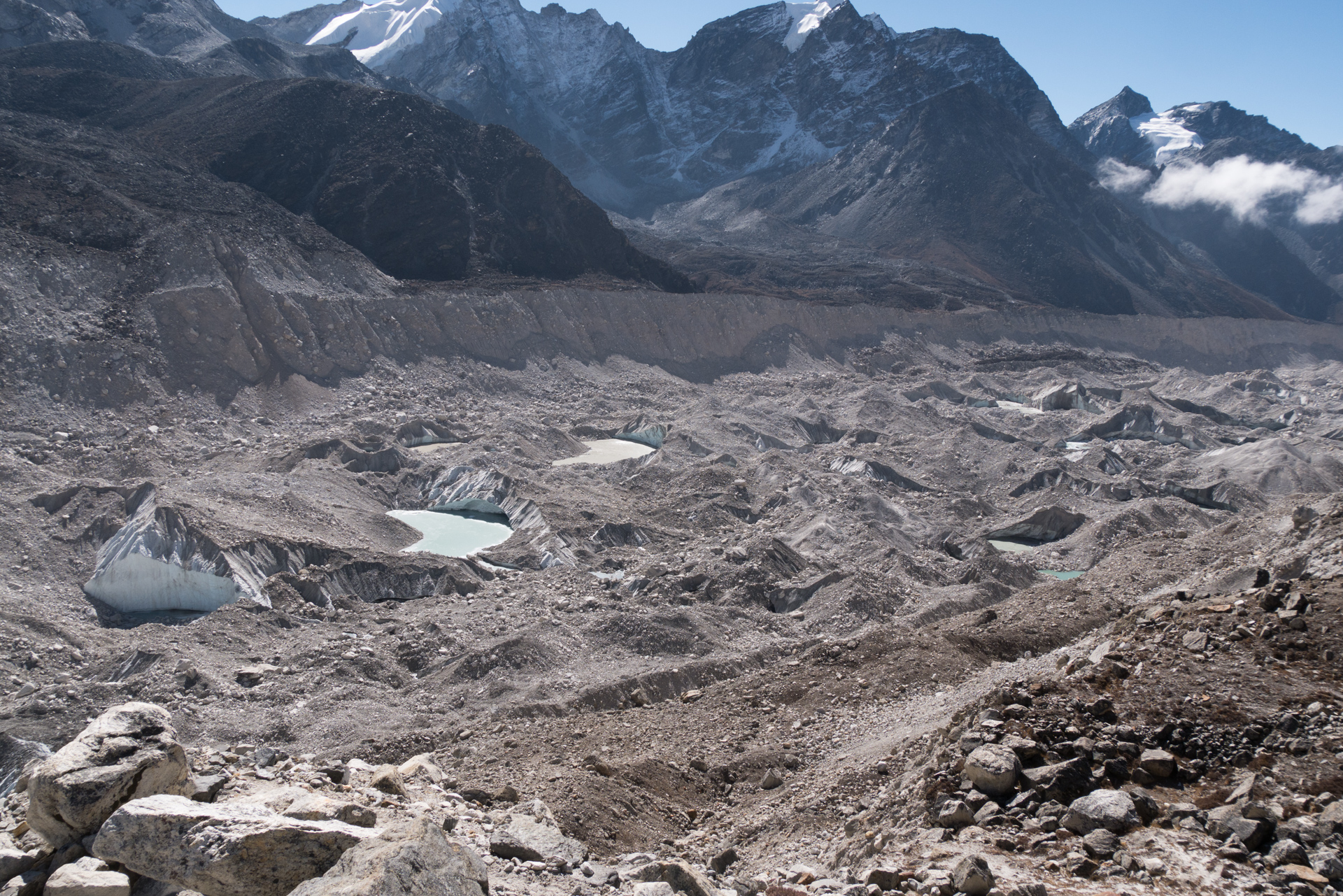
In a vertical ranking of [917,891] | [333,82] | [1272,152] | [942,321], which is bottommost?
[917,891]

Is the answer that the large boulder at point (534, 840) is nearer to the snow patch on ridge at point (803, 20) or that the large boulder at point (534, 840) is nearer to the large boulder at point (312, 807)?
the large boulder at point (312, 807)

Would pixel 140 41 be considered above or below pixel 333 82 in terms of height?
above

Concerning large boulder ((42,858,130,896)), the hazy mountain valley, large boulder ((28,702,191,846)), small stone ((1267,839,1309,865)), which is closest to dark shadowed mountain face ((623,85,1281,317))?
the hazy mountain valley

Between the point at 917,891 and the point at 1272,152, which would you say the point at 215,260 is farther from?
the point at 1272,152

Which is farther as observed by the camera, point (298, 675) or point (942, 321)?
point (942, 321)

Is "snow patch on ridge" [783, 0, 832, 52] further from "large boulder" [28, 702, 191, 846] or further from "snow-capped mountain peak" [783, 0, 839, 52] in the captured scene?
"large boulder" [28, 702, 191, 846]

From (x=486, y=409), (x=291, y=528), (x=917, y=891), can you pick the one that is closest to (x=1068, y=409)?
(x=486, y=409)
